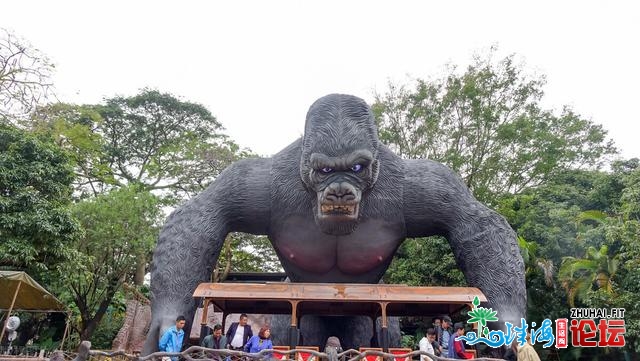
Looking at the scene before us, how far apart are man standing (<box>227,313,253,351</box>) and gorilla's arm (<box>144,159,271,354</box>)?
0.63 m

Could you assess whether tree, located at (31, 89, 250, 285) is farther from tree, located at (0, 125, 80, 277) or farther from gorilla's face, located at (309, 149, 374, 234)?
gorilla's face, located at (309, 149, 374, 234)

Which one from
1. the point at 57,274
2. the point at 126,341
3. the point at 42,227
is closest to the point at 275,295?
the point at 42,227

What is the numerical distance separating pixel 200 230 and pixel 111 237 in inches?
416

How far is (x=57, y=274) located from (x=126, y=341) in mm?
4973

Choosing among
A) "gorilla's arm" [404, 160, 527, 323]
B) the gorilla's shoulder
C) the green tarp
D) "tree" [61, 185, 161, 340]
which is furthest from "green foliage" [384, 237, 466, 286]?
the green tarp

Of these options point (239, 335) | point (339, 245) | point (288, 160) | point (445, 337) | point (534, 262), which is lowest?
point (239, 335)

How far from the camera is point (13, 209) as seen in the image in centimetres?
1147

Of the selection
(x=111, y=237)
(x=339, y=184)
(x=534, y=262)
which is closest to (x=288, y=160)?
(x=339, y=184)

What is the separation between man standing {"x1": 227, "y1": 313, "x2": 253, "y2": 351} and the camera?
663 centimetres

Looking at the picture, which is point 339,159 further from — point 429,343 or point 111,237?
point 111,237

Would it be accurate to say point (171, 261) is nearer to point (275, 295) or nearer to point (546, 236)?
point (275, 295)

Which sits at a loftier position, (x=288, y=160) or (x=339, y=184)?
(x=288, y=160)

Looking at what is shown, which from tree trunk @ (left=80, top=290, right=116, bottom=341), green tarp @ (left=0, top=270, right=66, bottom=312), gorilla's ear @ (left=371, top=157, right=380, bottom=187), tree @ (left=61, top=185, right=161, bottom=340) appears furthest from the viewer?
tree trunk @ (left=80, top=290, right=116, bottom=341)

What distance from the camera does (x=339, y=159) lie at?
21.9ft
